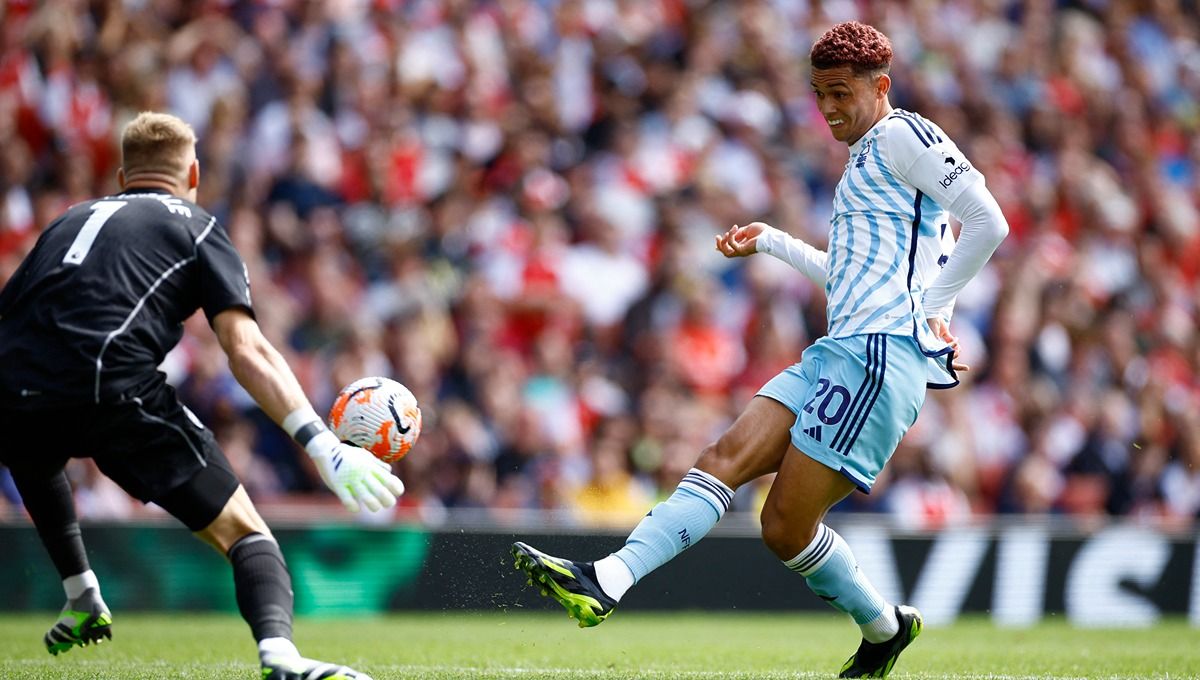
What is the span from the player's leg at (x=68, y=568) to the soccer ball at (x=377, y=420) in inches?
44.2

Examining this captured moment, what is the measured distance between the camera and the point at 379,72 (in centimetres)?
1387

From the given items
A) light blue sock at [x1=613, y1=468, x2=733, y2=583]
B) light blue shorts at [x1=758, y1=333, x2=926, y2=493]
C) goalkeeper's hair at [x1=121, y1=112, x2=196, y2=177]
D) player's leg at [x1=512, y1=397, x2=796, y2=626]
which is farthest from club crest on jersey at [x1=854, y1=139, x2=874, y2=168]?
goalkeeper's hair at [x1=121, y1=112, x2=196, y2=177]

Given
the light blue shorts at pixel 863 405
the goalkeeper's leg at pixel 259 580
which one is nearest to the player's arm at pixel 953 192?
the light blue shorts at pixel 863 405

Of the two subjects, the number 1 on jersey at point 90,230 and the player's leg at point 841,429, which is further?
the player's leg at point 841,429

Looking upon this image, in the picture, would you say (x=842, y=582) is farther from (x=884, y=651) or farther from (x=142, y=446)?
(x=142, y=446)

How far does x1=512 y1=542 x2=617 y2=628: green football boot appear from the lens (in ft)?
17.7

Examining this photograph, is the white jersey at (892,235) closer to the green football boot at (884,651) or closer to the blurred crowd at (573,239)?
the green football boot at (884,651)

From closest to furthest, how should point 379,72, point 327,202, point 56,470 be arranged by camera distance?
point 56,470 < point 327,202 < point 379,72

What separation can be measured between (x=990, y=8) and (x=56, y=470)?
46.9ft

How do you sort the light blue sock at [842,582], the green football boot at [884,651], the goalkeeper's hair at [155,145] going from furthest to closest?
the green football boot at [884,651], the light blue sock at [842,582], the goalkeeper's hair at [155,145]

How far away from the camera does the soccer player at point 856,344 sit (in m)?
5.56

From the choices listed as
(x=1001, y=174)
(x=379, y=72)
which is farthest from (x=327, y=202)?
(x=1001, y=174)

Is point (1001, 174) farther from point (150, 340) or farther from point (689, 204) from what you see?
point (150, 340)

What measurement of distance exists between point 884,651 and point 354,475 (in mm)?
2633
